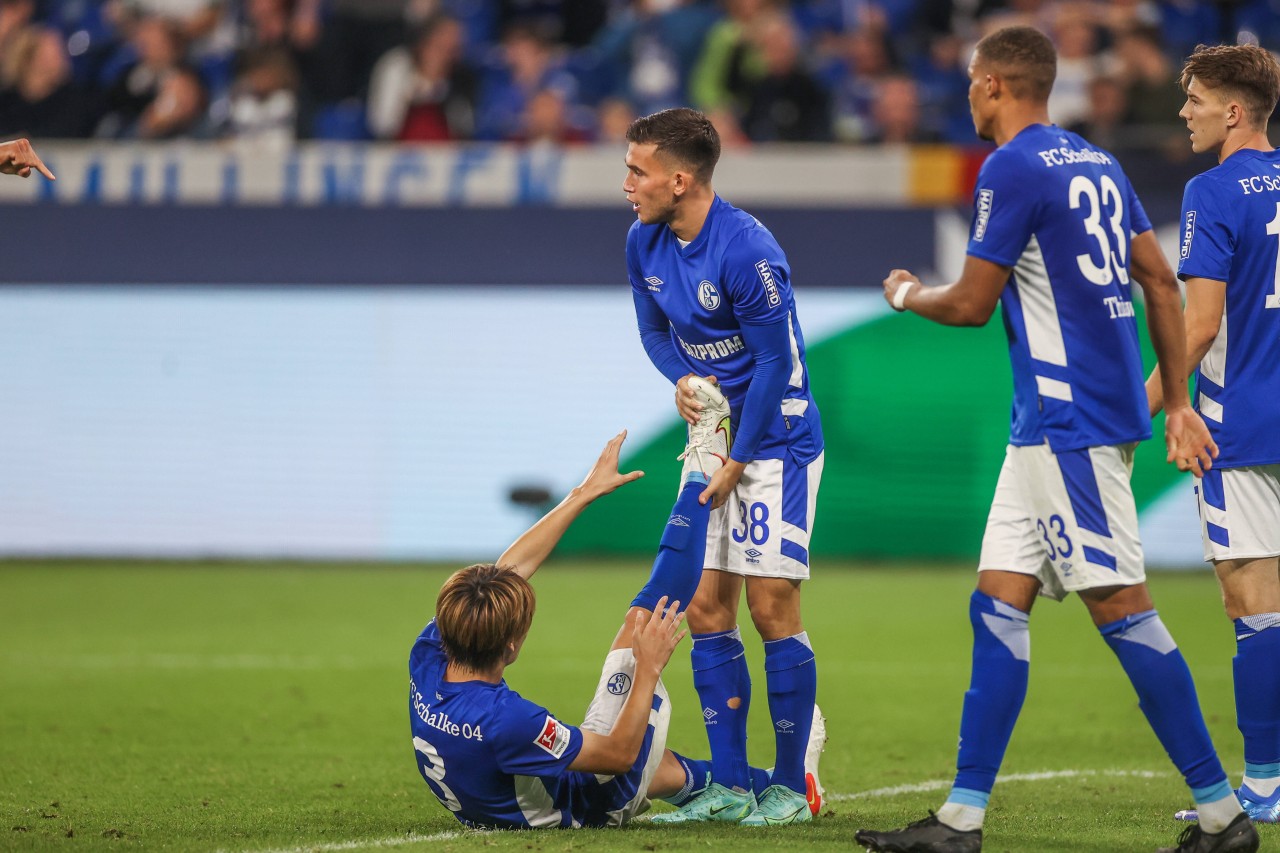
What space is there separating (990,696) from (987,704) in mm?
24

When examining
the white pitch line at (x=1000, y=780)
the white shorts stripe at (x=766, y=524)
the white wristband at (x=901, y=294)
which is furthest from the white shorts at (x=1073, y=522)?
the white pitch line at (x=1000, y=780)

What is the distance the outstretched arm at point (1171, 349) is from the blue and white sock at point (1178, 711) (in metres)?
0.55

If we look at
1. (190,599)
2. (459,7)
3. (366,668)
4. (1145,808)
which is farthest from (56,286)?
(1145,808)

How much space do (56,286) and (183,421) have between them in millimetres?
1720

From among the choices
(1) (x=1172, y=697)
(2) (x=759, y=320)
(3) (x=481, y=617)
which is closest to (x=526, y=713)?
(3) (x=481, y=617)

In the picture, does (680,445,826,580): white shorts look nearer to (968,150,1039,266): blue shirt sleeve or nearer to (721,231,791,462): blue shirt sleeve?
(721,231,791,462): blue shirt sleeve

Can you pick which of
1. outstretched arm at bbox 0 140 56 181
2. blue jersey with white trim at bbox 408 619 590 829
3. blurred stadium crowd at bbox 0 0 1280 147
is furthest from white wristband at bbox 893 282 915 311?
blurred stadium crowd at bbox 0 0 1280 147

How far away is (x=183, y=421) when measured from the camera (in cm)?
1391

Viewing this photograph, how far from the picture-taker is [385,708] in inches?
297

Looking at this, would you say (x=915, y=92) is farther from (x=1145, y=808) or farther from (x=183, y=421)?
(x=1145, y=808)

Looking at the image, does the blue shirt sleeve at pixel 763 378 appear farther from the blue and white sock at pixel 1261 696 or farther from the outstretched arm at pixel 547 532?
the blue and white sock at pixel 1261 696

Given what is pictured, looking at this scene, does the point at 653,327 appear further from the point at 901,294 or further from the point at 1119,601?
the point at 1119,601

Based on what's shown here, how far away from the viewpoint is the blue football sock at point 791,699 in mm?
4988

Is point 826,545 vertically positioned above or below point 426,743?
below
